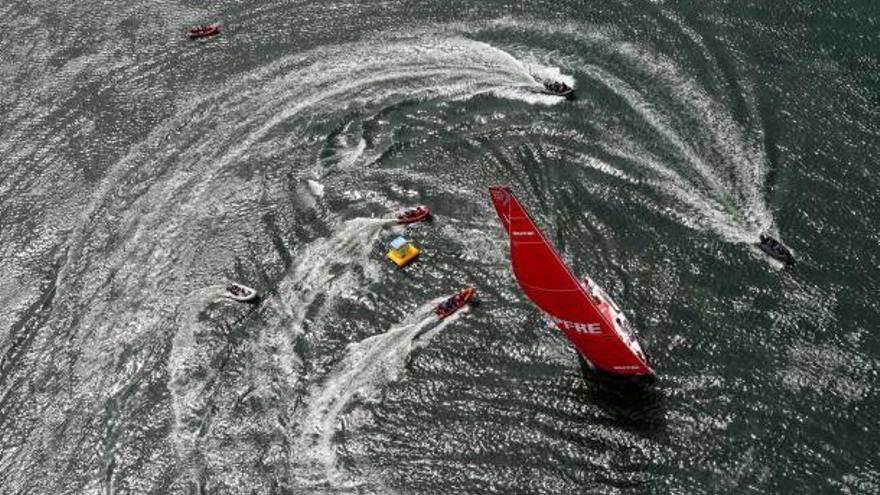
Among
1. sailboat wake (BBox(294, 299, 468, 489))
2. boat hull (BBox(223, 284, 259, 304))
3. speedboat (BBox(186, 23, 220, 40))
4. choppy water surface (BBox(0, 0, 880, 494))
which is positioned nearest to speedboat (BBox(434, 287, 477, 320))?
sailboat wake (BBox(294, 299, 468, 489))

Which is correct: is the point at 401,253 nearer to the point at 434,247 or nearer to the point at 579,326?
the point at 434,247

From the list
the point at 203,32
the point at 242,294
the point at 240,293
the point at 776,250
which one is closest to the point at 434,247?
the point at 242,294

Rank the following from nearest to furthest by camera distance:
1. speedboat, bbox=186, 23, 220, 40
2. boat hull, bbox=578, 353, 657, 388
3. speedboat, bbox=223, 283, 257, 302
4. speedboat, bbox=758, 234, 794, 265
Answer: boat hull, bbox=578, 353, 657, 388
speedboat, bbox=758, 234, 794, 265
speedboat, bbox=223, 283, 257, 302
speedboat, bbox=186, 23, 220, 40

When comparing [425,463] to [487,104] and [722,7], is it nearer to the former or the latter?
[487,104]

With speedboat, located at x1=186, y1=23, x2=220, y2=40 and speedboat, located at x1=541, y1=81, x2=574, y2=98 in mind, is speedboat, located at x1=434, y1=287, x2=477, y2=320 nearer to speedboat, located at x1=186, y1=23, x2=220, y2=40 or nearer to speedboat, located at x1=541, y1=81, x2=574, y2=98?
speedboat, located at x1=541, y1=81, x2=574, y2=98

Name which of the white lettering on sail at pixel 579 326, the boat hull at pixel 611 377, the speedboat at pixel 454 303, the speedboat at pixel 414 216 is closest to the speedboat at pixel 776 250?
the boat hull at pixel 611 377

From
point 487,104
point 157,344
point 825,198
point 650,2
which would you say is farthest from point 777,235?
point 157,344

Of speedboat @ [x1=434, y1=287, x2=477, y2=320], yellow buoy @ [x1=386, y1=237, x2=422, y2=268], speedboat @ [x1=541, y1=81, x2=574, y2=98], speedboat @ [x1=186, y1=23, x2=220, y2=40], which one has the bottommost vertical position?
speedboat @ [x1=434, y1=287, x2=477, y2=320]
